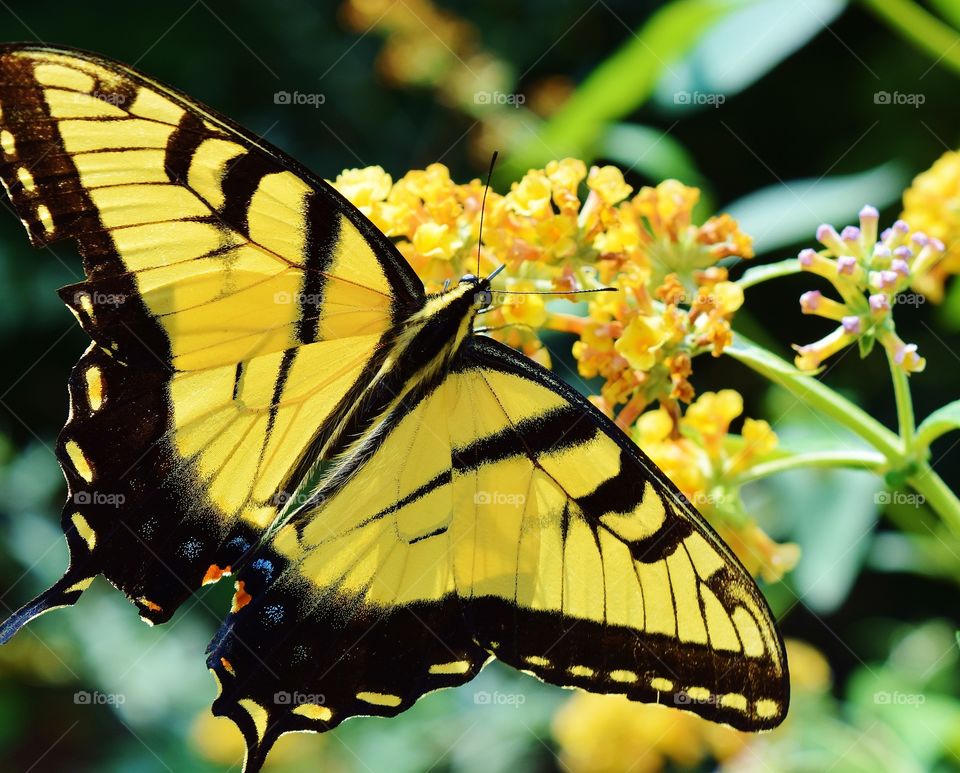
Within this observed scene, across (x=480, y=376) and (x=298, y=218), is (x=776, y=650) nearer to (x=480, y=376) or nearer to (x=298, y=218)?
(x=480, y=376)

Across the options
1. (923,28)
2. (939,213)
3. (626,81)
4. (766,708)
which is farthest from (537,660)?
(923,28)

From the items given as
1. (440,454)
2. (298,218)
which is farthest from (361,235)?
(440,454)

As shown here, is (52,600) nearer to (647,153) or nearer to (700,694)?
(700,694)

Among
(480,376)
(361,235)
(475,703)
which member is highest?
(361,235)

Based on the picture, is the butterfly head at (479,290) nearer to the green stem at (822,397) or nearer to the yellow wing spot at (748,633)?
the green stem at (822,397)

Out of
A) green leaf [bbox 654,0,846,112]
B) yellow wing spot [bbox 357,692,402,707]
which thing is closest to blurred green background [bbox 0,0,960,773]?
green leaf [bbox 654,0,846,112]
